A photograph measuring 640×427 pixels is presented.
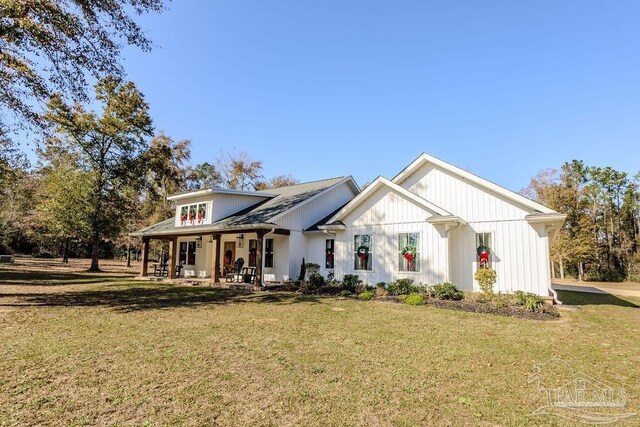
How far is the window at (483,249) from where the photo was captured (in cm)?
1322

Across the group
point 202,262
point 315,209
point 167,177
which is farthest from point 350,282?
point 167,177

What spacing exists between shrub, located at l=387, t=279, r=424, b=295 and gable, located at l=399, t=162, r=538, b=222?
3.63 metres

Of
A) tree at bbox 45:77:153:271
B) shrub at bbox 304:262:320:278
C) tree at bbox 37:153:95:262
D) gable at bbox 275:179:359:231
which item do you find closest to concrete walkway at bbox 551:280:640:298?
gable at bbox 275:179:359:231

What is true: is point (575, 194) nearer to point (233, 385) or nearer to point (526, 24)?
point (526, 24)

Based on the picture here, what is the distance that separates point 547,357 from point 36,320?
1096 cm

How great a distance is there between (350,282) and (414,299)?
3.62m

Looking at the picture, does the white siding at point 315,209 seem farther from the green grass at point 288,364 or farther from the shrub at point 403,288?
the green grass at point 288,364

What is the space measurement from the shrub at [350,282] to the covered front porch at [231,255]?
355 centimetres

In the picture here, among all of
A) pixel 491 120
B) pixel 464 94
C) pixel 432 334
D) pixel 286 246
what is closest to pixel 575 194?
pixel 491 120

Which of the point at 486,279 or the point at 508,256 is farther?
the point at 508,256

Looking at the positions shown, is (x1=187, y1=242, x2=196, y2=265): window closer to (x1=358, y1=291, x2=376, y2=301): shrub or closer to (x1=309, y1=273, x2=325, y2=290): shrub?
(x1=309, y1=273, x2=325, y2=290): shrub

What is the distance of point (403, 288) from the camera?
1318 cm

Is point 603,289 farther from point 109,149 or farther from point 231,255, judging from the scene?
point 109,149

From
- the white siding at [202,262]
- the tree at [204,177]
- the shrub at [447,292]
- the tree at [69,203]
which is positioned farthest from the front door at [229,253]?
the tree at [204,177]
